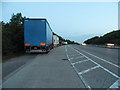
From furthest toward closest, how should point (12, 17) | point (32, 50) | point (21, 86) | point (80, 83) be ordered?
point (12, 17) < point (32, 50) < point (80, 83) < point (21, 86)

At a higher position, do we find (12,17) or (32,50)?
(12,17)

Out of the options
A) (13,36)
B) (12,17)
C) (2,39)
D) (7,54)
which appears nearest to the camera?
(2,39)

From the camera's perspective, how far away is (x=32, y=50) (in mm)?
25422

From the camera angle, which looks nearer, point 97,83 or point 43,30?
point 97,83

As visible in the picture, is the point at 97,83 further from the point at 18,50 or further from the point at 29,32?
the point at 18,50

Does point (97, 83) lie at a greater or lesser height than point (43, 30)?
lesser

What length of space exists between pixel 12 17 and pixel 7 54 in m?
12.3

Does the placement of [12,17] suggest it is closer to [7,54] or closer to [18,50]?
[18,50]

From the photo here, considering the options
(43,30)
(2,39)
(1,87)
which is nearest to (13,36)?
(43,30)

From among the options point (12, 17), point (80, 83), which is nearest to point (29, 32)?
point (12, 17)

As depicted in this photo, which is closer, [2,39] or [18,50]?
[2,39]

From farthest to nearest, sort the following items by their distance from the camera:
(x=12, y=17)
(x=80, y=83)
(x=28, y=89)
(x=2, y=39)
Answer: (x=12, y=17) → (x=2, y=39) → (x=80, y=83) → (x=28, y=89)

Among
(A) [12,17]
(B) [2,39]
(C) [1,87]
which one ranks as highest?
(A) [12,17]

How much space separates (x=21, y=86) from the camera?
7656 millimetres
